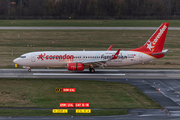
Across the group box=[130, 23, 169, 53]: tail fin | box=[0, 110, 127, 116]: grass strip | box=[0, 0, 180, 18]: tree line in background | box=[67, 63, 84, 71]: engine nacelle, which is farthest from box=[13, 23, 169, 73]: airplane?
box=[0, 0, 180, 18]: tree line in background

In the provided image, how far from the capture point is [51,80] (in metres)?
38.1

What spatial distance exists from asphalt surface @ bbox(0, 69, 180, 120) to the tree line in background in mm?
77625

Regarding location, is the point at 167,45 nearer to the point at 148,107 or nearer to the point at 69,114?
the point at 148,107

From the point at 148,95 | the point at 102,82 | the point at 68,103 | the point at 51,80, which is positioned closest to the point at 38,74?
the point at 51,80

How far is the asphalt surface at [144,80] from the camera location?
78.8 feet

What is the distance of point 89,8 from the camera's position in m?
123

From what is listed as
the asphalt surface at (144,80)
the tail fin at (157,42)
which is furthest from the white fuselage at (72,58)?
the asphalt surface at (144,80)

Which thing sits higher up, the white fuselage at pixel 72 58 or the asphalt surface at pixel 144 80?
the white fuselage at pixel 72 58

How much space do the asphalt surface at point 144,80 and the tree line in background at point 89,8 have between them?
77.6 meters

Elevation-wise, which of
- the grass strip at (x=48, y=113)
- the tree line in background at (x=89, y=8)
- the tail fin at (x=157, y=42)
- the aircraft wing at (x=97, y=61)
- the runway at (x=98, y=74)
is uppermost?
the tree line in background at (x=89, y=8)

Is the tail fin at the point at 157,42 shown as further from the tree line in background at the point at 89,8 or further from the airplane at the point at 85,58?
the tree line in background at the point at 89,8

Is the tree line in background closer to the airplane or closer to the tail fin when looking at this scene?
the airplane

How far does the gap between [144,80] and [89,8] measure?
293 ft

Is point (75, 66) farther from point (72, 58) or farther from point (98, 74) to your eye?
point (98, 74)
